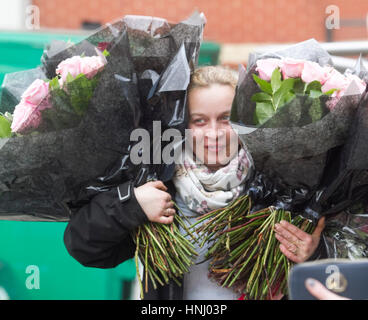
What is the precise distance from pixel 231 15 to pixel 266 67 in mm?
4413

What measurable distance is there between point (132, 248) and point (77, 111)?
1.83 ft

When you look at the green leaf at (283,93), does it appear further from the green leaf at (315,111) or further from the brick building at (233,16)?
the brick building at (233,16)

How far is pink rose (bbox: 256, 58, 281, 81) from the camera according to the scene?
153 cm

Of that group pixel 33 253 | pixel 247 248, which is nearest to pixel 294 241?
pixel 247 248

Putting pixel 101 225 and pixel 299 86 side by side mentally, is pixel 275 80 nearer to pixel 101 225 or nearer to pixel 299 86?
pixel 299 86

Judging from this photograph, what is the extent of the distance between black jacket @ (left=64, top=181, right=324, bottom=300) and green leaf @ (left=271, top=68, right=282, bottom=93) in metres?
0.54

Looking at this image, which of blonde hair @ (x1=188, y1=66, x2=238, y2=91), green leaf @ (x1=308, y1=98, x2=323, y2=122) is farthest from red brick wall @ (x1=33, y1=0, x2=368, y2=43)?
green leaf @ (x1=308, y1=98, x2=323, y2=122)

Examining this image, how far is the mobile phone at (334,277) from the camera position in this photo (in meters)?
1.08

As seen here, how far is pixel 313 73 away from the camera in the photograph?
1.48 meters

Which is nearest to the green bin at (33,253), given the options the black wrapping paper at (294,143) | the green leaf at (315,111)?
the black wrapping paper at (294,143)

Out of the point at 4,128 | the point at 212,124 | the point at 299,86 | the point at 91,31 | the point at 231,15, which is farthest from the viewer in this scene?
the point at 231,15

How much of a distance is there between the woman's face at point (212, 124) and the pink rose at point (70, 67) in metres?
0.39

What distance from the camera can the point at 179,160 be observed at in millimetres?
1801

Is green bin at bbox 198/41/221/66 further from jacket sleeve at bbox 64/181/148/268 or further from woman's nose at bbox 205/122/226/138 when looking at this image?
jacket sleeve at bbox 64/181/148/268
